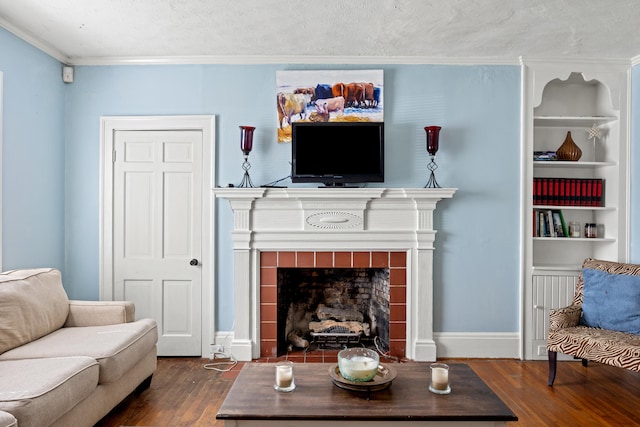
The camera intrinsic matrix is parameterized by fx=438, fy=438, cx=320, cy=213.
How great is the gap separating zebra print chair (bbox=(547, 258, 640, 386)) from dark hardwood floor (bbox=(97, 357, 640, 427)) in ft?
0.71

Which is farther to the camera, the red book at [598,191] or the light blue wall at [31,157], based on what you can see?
the red book at [598,191]

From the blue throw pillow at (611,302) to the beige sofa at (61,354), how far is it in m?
3.02

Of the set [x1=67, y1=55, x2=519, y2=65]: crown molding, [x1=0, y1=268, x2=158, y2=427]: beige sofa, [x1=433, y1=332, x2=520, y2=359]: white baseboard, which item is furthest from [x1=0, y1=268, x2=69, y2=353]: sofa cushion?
[x1=433, y1=332, x2=520, y2=359]: white baseboard

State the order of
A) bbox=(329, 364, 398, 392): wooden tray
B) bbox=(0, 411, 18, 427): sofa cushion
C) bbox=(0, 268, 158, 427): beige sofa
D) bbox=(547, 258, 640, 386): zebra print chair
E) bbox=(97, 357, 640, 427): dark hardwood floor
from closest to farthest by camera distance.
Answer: bbox=(0, 411, 18, 427): sofa cushion, bbox=(0, 268, 158, 427): beige sofa, bbox=(329, 364, 398, 392): wooden tray, bbox=(97, 357, 640, 427): dark hardwood floor, bbox=(547, 258, 640, 386): zebra print chair

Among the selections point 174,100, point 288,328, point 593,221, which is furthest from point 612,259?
point 174,100

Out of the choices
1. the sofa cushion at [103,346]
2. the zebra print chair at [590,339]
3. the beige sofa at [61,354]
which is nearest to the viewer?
the beige sofa at [61,354]

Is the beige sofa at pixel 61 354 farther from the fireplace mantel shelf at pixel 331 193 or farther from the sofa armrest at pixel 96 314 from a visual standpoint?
the fireplace mantel shelf at pixel 331 193

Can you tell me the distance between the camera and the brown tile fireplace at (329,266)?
3521 millimetres

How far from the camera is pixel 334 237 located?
3.49 m

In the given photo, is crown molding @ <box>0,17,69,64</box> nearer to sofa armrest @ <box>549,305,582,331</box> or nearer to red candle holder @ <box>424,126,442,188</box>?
red candle holder @ <box>424,126,442,188</box>

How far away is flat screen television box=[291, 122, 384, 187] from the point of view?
11.3 feet

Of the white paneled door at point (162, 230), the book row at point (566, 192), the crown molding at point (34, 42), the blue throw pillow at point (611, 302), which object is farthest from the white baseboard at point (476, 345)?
the crown molding at point (34, 42)

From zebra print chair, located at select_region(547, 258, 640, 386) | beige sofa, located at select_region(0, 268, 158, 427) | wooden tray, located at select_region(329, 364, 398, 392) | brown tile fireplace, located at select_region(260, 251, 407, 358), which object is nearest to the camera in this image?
beige sofa, located at select_region(0, 268, 158, 427)

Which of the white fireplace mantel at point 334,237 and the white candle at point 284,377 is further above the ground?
the white fireplace mantel at point 334,237
